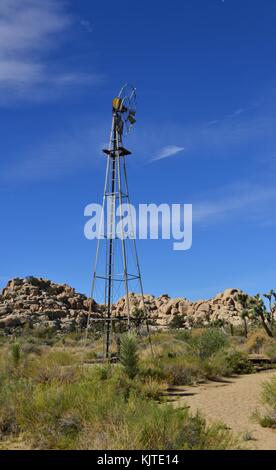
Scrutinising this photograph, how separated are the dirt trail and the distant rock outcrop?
44374mm

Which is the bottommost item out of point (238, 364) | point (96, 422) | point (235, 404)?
point (235, 404)

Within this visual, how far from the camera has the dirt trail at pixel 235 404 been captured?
35.8 ft

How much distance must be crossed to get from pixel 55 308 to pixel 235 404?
78.2 metres

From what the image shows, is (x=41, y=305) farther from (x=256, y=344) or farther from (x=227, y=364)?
(x=227, y=364)

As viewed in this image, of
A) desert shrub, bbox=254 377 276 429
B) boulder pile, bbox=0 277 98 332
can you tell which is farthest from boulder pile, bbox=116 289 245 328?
desert shrub, bbox=254 377 276 429

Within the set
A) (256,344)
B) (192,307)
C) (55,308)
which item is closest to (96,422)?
(256,344)

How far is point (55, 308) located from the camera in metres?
91.2

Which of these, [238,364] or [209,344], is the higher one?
[209,344]

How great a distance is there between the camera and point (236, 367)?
2458 centimetres

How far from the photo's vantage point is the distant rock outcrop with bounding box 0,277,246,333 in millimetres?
79062

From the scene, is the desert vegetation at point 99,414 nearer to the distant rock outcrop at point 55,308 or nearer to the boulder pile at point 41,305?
the distant rock outcrop at point 55,308

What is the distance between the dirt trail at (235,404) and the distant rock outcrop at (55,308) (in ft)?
146
